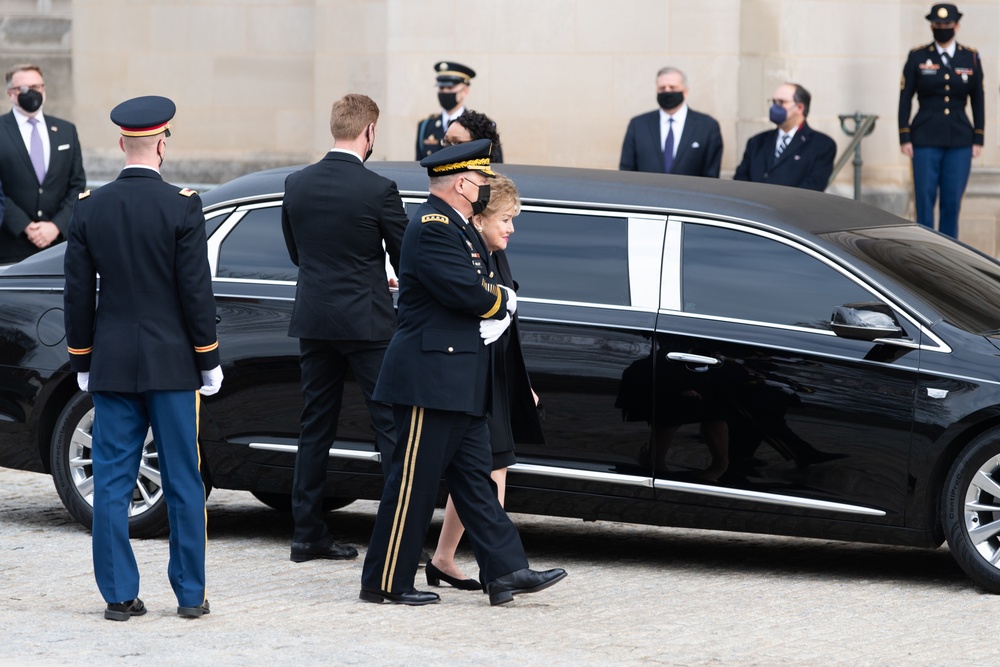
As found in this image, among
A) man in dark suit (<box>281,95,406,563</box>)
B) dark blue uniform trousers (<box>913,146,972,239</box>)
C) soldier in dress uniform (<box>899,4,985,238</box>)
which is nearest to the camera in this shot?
man in dark suit (<box>281,95,406,563</box>)

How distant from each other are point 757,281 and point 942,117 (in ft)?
22.9

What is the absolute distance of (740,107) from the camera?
14.2 meters

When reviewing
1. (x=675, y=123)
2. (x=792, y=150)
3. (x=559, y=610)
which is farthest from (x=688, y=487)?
(x=675, y=123)

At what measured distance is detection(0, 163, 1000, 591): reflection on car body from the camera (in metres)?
7.11

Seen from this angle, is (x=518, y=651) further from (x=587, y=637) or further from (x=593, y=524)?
(x=593, y=524)

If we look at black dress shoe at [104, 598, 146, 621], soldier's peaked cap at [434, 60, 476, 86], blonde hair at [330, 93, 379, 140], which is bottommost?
black dress shoe at [104, 598, 146, 621]

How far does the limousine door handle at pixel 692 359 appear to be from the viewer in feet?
24.0

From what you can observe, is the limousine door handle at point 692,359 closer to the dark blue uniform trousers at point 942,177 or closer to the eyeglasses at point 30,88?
the eyeglasses at point 30,88

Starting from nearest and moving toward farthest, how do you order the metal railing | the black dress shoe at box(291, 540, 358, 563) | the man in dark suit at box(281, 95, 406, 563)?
the man in dark suit at box(281, 95, 406, 563) → the black dress shoe at box(291, 540, 358, 563) → the metal railing

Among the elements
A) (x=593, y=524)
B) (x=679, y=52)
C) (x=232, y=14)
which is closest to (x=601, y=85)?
(x=679, y=52)

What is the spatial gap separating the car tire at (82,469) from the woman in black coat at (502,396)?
5.03 feet

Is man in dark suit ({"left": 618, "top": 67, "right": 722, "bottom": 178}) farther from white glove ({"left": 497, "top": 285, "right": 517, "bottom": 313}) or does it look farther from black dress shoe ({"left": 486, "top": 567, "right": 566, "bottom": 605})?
black dress shoe ({"left": 486, "top": 567, "right": 566, "bottom": 605})

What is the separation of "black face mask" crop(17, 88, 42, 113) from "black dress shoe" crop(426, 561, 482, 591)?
5871mm

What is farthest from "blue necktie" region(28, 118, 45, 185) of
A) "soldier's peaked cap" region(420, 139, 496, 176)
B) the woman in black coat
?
"soldier's peaked cap" region(420, 139, 496, 176)
